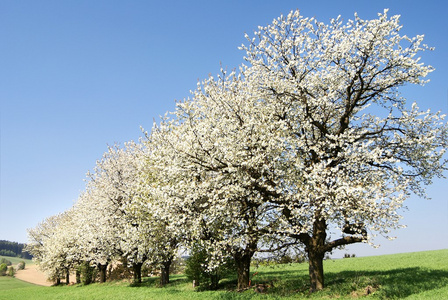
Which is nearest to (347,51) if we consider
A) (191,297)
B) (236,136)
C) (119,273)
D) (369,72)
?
(369,72)

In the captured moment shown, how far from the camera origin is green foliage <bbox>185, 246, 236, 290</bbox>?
2681 cm

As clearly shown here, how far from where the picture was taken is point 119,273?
173ft

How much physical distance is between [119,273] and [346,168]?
4606cm

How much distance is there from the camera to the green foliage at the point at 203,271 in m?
26.8

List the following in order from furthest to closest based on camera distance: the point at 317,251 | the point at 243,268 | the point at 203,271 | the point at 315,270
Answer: the point at 203,271 < the point at 243,268 < the point at 315,270 < the point at 317,251

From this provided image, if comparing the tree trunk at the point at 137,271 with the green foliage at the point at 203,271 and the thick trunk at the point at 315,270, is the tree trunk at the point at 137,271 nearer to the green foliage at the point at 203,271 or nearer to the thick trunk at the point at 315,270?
the green foliage at the point at 203,271

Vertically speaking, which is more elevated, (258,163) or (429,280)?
(258,163)

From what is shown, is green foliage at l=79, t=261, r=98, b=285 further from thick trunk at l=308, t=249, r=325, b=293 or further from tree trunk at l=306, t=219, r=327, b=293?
tree trunk at l=306, t=219, r=327, b=293

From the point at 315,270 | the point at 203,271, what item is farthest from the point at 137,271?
the point at 315,270

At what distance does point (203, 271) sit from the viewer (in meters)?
27.4

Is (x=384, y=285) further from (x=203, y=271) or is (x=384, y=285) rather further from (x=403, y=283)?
(x=203, y=271)

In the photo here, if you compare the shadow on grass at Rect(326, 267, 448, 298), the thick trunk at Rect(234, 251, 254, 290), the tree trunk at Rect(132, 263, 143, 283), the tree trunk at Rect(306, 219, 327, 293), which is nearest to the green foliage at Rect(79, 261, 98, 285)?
the tree trunk at Rect(132, 263, 143, 283)

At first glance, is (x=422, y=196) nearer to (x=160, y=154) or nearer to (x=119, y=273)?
(x=160, y=154)

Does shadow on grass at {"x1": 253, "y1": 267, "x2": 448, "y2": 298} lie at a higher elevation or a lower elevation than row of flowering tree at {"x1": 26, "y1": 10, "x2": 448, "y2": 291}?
lower
